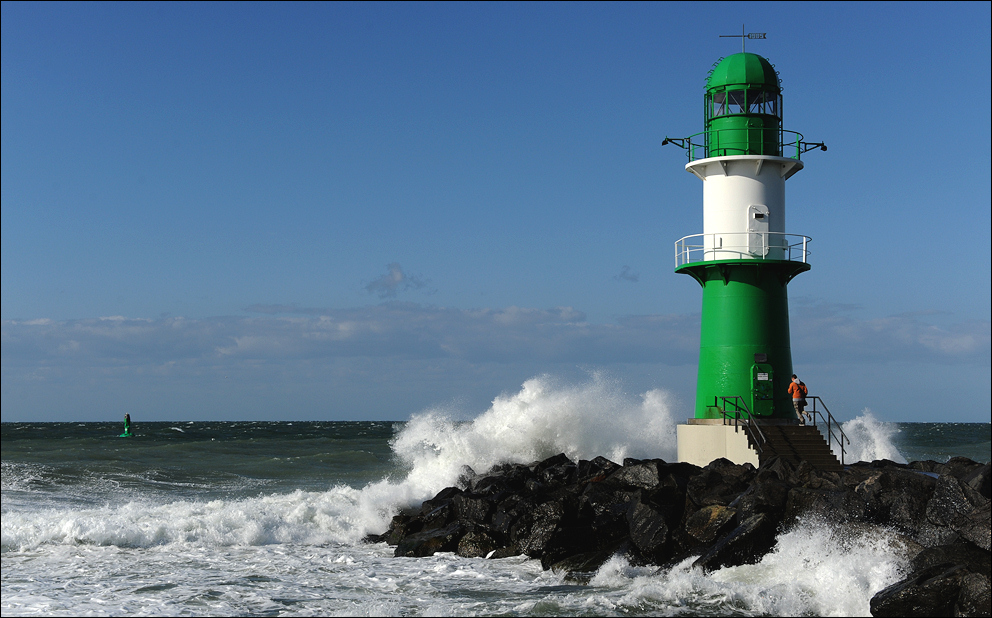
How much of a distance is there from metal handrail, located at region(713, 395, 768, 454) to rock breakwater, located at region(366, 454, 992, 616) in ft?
3.28

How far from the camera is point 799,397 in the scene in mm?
14953

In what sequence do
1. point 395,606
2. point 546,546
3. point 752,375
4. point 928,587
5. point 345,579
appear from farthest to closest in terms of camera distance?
point 752,375 < point 546,546 < point 345,579 < point 395,606 < point 928,587

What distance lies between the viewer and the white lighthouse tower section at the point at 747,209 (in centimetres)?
1519

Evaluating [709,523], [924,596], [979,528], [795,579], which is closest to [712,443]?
[709,523]

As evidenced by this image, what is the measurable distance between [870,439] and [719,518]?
948 centimetres

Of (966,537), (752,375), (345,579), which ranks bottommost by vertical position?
(345,579)

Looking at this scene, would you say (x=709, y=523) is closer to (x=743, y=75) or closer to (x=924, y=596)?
(x=924, y=596)

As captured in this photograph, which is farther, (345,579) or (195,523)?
(195,523)

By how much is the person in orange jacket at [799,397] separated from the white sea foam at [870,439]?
329 centimetres

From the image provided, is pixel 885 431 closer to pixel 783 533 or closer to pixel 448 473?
pixel 448 473

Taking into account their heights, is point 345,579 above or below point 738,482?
below

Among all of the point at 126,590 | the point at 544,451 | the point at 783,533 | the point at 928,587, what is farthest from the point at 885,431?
the point at 126,590

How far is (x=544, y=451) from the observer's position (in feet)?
59.8

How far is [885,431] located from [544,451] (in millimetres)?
6918
